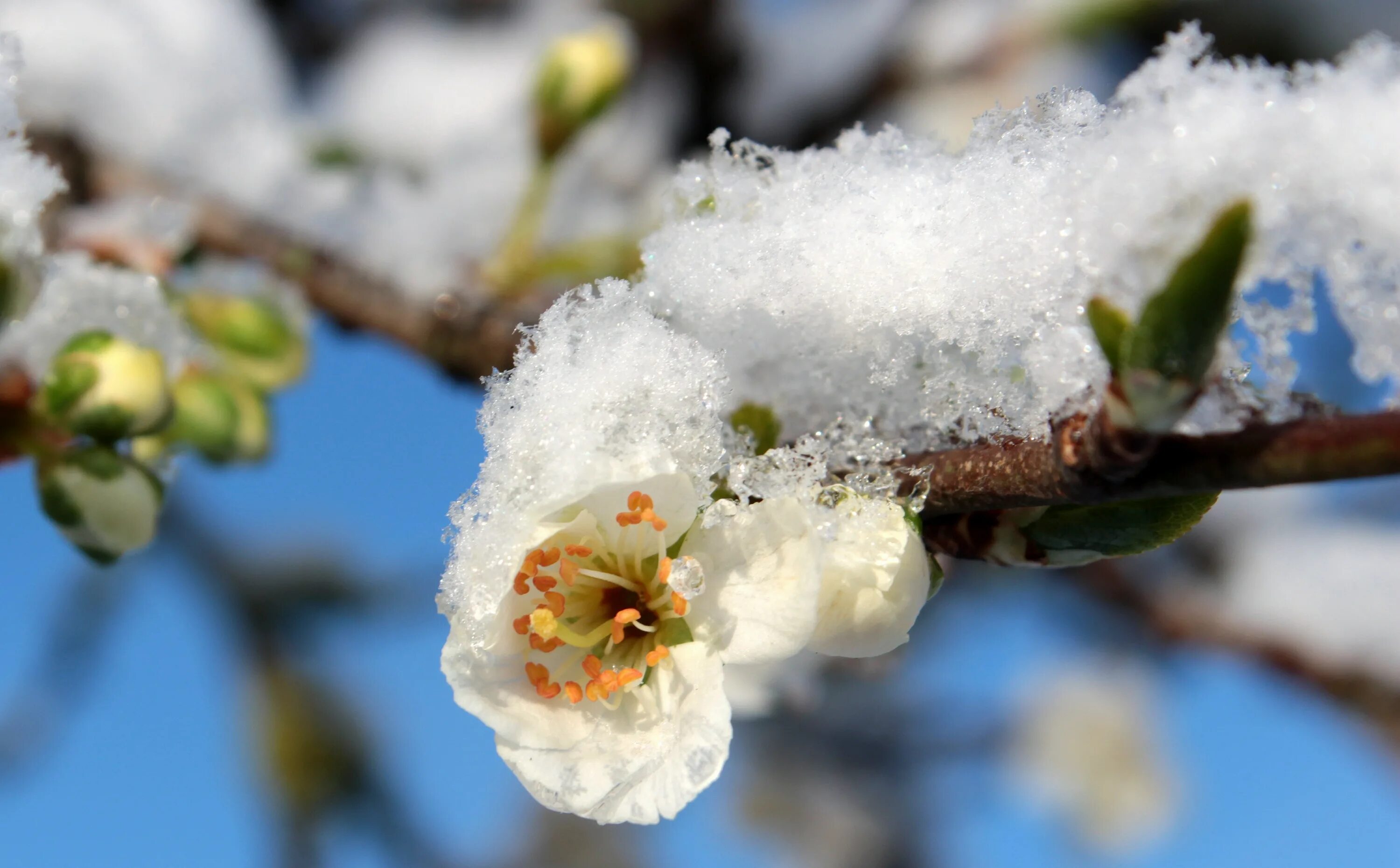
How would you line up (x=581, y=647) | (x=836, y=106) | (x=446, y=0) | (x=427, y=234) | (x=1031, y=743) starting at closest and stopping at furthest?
1. (x=581, y=647)
2. (x=427, y=234)
3. (x=836, y=106)
4. (x=446, y=0)
5. (x=1031, y=743)

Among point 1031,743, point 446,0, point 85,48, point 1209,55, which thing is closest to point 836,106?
point 446,0

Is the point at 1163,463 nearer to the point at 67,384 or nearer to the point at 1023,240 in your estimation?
A: the point at 1023,240

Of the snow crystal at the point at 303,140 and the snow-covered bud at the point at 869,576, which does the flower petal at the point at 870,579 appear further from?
the snow crystal at the point at 303,140

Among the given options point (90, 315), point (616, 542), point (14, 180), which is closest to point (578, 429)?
point (616, 542)

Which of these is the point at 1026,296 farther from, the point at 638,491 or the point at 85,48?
the point at 85,48

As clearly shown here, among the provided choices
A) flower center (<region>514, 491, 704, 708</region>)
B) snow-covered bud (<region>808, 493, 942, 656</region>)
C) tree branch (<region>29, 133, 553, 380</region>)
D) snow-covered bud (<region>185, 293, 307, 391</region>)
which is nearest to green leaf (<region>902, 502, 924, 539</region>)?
snow-covered bud (<region>808, 493, 942, 656</region>)

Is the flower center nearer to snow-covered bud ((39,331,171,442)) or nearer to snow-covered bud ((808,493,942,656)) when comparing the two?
snow-covered bud ((808,493,942,656))
